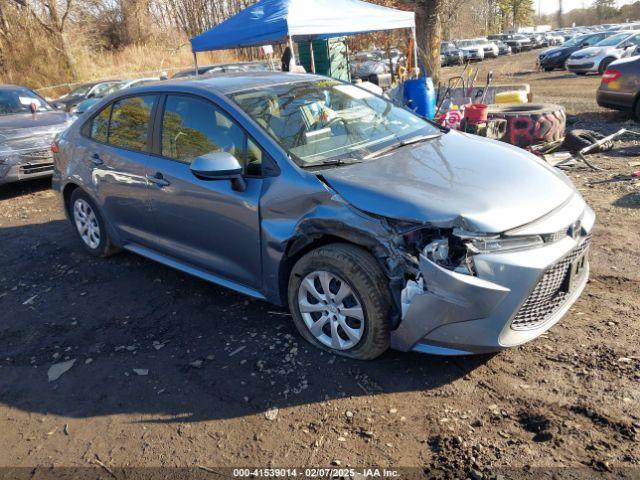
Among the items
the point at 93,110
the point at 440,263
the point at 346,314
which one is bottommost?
the point at 346,314

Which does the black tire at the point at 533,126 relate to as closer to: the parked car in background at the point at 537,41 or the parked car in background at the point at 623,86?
the parked car in background at the point at 623,86

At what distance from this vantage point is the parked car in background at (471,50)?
33.3 meters

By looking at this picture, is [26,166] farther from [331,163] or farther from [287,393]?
[287,393]

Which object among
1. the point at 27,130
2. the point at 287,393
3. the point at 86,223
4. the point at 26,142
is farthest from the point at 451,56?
the point at 287,393

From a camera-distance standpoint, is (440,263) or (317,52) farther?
(317,52)

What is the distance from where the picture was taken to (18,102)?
9070mm

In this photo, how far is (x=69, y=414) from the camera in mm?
Result: 2961

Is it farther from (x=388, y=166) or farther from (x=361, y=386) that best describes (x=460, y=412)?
(x=388, y=166)

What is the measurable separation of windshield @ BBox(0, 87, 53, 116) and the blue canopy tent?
3.06 metres

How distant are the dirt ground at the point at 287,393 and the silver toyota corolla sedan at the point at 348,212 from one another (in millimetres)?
269

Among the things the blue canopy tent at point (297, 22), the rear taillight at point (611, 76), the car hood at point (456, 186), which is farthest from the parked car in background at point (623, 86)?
the car hood at point (456, 186)

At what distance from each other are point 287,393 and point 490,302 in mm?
1218

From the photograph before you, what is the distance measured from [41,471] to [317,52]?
1383 cm

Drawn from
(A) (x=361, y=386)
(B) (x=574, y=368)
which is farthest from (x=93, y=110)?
(B) (x=574, y=368)
